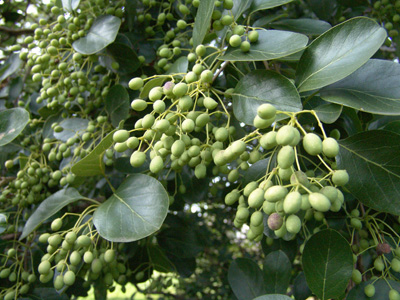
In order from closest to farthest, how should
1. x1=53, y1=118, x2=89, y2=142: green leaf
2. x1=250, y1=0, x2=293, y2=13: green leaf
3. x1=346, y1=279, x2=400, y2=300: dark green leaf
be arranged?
x1=346, y1=279, x2=400, y2=300: dark green leaf → x1=250, y1=0, x2=293, y2=13: green leaf → x1=53, y1=118, x2=89, y2=142: green leaf

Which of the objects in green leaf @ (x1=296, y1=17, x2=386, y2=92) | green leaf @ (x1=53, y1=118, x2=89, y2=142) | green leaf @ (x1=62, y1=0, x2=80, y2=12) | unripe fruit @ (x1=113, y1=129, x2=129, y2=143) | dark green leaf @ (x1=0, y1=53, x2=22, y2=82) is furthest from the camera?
dark green leaf @ (x1=0, y1=53, x2=22, y2=82)

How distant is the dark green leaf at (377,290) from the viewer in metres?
1.05

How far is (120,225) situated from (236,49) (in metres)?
0.64

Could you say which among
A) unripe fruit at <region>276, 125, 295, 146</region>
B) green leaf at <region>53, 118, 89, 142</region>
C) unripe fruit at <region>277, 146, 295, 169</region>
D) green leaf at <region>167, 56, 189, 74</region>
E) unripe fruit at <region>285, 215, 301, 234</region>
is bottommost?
green leaf at <region>53, 118, 89, 142</region>

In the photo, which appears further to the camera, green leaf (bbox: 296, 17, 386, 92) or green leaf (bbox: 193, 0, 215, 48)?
green leaf (bbox: 193, 0, 215, 48)

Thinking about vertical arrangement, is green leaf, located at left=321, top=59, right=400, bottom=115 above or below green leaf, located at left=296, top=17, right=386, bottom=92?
below

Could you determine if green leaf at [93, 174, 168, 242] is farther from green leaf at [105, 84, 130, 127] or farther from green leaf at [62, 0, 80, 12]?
green leaf at [62, 0, 80, 12]

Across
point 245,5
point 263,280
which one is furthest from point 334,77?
point 263,280

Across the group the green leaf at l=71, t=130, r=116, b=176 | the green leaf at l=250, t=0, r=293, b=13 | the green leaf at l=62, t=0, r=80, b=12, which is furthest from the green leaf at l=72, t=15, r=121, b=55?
the green leaf at l=250, t=0, r=293, b=13

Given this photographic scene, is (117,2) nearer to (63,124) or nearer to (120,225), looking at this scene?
(63,124)

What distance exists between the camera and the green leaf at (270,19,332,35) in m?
1.37

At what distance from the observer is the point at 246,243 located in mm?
4426

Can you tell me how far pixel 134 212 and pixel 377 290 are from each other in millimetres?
820

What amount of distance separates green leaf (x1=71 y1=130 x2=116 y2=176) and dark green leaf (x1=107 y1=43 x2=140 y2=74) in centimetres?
54
